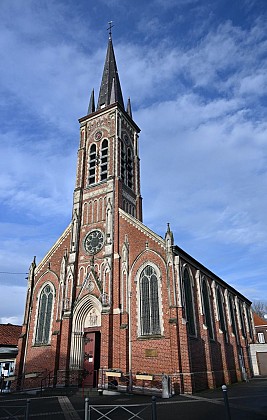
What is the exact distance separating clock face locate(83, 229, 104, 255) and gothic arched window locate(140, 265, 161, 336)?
4.89 metres

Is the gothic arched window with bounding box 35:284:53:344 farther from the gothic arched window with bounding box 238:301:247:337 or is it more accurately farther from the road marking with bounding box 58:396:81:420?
the gothic arched window with bounding box 238:301:247:337

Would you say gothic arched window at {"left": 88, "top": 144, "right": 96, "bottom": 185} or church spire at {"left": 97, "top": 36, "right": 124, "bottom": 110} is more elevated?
church spire at {"left": 97, "top": 36, "right": 124, "bottom": 110}

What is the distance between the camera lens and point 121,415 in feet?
41.0

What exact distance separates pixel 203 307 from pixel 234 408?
37.3 feet

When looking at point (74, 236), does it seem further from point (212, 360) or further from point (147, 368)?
point (212, 360)

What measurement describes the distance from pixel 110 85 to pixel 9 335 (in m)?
29.5

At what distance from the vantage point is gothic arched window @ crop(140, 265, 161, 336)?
21.9m

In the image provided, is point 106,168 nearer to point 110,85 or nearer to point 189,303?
point 110,85

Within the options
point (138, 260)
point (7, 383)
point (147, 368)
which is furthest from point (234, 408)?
point (7, 383)

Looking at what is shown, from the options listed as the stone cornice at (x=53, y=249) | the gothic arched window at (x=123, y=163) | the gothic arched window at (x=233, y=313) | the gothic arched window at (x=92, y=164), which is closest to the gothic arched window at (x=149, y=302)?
the stone cornice at (x=53, y=249)

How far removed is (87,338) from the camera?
2439cm

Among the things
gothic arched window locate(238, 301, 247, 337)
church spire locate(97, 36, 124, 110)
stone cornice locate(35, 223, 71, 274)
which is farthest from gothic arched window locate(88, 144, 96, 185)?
gothic arched window locate(238, 301, 247, 337)

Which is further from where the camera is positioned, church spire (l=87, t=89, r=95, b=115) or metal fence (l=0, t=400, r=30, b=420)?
church spire (l=87, t=89, r=95, b=115)

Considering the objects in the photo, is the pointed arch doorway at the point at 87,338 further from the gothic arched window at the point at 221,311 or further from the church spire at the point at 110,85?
the church spire at the point at 110,85
